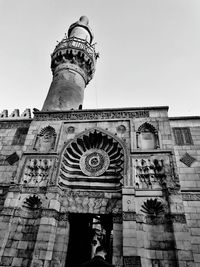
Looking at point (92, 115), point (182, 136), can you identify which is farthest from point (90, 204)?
point (182, 136)

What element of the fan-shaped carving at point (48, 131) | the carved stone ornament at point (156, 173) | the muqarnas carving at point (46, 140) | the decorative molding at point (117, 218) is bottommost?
the decorative molding at point (117, 218)

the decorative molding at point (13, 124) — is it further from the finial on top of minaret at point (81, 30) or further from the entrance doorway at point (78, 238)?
the finial on top of minaret at point (81, 30)

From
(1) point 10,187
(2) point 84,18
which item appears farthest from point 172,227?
(2) point 84,18

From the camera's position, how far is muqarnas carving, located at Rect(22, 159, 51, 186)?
31.0 ft

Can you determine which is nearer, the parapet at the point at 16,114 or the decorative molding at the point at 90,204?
the decorative molding at the point at 90,204

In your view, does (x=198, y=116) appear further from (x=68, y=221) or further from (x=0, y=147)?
(x=0, y=147)

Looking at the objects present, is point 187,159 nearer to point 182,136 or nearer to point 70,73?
point 182,136

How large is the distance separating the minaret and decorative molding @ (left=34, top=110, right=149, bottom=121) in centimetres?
241

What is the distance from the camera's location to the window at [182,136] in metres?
10.2

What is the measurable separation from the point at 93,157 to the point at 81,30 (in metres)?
15.5

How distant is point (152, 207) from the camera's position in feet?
27.0

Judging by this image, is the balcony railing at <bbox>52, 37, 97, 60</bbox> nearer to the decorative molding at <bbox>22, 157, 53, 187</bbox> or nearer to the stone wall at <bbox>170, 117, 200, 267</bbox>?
the stone wall at <bbox>170, 117, 200, 267</bbox>

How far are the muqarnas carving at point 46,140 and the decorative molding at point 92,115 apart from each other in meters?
0.79

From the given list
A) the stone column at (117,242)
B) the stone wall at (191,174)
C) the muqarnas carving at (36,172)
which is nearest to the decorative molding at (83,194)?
the muqarnas carving at (36,172)
